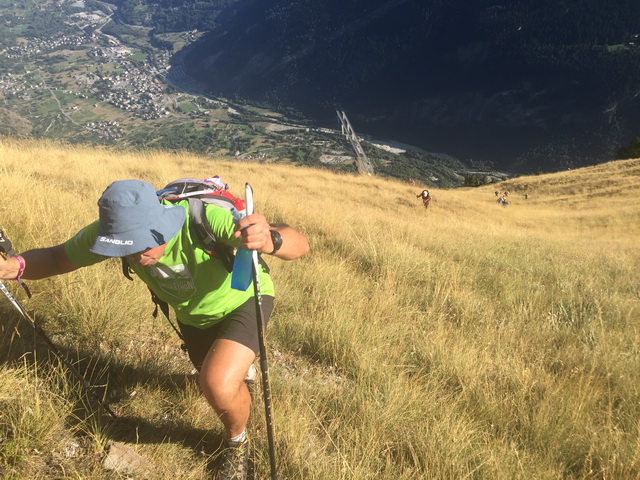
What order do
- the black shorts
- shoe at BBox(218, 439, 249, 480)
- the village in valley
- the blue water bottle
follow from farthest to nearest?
the village in valley < the black shorts < shoe at BBox(218, 439, 249, 480) < the blue water bottle

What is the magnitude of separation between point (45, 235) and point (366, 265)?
11.8ft

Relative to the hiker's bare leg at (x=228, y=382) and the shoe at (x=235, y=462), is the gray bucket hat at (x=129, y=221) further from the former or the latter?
the shoe at (x=235, y=462)

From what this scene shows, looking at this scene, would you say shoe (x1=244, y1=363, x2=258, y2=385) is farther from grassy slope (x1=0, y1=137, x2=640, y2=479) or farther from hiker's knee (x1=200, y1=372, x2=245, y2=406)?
hiker's knee (x1=200, y1=372, x2=245, y2=406)

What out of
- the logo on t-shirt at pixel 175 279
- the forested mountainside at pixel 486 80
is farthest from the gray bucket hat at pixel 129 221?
the forested mountainside at pixel 486 80

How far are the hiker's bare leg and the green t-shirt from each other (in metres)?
0.24

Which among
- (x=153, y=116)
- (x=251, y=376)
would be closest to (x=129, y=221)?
(x=251, y=376)

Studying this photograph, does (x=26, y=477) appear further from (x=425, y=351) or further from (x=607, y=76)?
(x=607, y=76)

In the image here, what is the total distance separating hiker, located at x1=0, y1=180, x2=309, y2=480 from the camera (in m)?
Result: 1.73

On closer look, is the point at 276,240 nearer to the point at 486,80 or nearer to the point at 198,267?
the point at 198,267

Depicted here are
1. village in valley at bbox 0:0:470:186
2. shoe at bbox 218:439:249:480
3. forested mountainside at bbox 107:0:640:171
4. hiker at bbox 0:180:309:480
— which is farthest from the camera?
forested mountainside at bbox 107:0:640:171

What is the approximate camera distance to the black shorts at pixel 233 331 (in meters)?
1.98

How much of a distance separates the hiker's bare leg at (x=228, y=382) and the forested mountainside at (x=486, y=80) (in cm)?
13154

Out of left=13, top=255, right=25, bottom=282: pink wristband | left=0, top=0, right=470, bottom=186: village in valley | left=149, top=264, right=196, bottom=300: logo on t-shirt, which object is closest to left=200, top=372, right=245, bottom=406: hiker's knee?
left=149, top=264, right=196, bottom=300: logo on t-shirt

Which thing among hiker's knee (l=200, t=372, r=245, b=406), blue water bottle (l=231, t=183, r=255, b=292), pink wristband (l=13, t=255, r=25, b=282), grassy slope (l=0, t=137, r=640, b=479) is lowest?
grassy slope (l=0, t=137, r=640, b=479)
